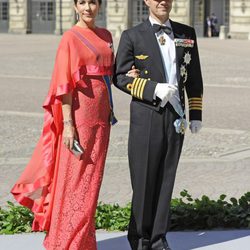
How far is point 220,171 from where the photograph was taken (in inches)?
385

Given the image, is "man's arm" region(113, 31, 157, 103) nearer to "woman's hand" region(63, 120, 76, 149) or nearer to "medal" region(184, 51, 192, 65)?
"medal" region(184, 51, 192, 65)

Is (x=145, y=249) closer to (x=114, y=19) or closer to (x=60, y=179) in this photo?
(x=60, y=179)

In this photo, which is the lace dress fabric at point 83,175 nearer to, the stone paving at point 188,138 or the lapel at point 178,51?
the lapel at point 178,51

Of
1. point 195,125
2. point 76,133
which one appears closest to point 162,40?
point 195,125

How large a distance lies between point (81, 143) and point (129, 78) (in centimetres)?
55

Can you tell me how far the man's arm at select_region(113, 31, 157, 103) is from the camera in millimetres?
5520

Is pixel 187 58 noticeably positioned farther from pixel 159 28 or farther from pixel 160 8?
pixel 160 8

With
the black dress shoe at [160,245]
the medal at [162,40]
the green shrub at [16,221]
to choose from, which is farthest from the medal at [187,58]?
the green shrub at [16,221]

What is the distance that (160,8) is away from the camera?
5547mm

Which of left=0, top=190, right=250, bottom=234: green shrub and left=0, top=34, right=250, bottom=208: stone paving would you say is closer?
left=0, top=190, right=250, bottom=234: green shrub

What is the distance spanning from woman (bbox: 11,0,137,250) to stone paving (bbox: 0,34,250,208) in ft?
8.55

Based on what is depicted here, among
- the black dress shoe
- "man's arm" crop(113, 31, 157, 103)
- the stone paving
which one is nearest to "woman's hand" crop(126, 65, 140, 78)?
"man's arm" crop(113, 31, 157, 103)

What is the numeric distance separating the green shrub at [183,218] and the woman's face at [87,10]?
202 centimetres

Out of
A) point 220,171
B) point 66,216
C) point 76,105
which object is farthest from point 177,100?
point 220,171
